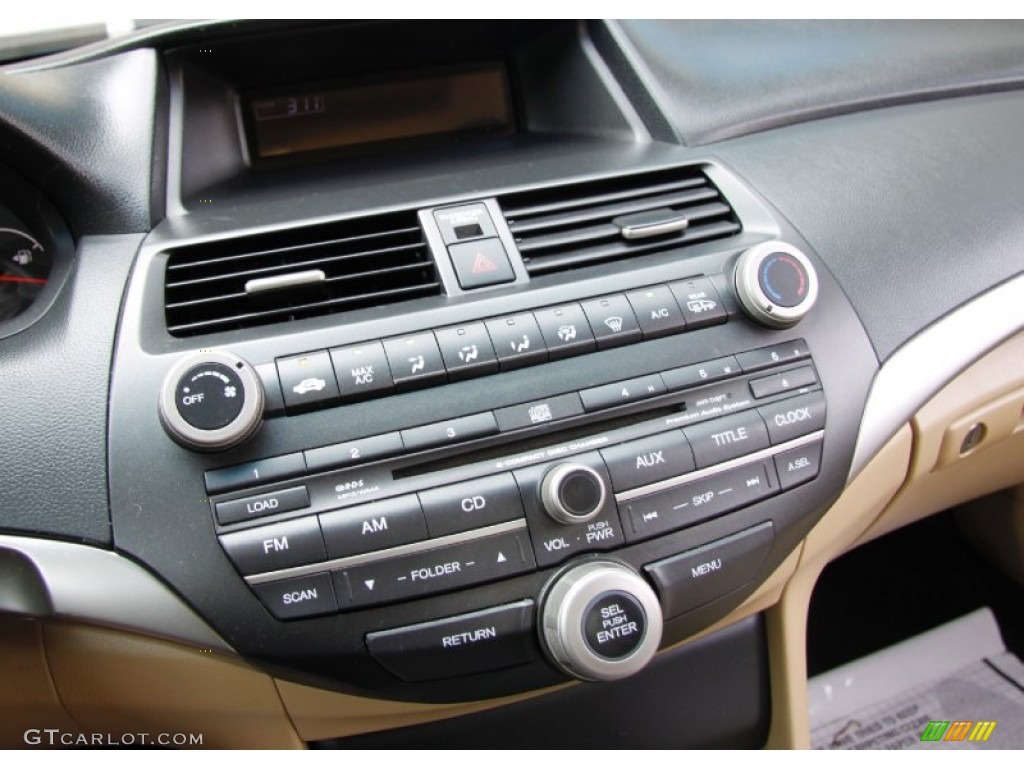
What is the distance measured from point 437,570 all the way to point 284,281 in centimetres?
30

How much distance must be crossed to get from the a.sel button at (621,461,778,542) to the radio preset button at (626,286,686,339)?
146 mm

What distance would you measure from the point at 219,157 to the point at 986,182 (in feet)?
3.06

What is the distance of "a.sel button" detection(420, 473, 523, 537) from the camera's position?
72 centimetres

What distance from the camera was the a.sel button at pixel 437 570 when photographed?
0.71 metres

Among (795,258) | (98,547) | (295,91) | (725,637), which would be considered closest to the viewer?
(98,547)

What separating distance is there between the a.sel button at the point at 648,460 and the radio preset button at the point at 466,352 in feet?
0.44

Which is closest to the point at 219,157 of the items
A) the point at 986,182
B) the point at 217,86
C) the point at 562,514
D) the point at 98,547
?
the point at 217,86

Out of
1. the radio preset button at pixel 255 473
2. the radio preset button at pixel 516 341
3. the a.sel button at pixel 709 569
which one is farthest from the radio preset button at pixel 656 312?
the radio preset button at pixel 255 473

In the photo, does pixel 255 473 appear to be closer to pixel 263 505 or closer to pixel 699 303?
pixel 263 505

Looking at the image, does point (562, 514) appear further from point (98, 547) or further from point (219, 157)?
point (219, 157)

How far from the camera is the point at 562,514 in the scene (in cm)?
71

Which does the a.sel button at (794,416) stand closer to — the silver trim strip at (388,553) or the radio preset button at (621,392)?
the radio preset button at (621,392)

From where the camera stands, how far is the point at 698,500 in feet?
2.55

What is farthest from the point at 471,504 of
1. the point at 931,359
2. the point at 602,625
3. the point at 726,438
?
the point at 931,359
